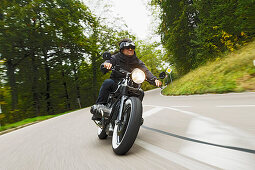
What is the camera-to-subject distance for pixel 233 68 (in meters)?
10.7

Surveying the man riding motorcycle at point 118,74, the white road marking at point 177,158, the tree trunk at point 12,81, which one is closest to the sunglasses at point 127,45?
the man riding motorcycle at point 118,74

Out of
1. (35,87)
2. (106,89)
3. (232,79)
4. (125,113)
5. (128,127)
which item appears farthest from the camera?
(35,87)

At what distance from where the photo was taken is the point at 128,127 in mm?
2238

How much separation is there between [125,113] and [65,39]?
16.5 meters

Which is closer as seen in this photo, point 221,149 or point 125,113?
point 221,149

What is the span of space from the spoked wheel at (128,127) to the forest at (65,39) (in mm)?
9760

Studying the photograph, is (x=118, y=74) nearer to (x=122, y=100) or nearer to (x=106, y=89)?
(x=106, y=89)

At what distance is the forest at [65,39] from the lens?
1354 cm

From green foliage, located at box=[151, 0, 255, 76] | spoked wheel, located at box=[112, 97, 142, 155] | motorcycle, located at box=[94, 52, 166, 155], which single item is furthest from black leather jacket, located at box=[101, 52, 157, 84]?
green foliage, located at box=[151, 0, 255, 76]

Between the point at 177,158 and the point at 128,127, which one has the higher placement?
the point at 128,127

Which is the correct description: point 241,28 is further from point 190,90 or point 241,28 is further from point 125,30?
point 125,30

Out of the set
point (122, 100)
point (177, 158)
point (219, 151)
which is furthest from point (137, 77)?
point (219, 151)

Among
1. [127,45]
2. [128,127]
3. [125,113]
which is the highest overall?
[127,45]

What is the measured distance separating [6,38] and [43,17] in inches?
139
